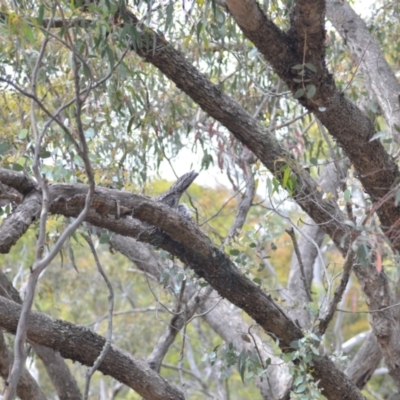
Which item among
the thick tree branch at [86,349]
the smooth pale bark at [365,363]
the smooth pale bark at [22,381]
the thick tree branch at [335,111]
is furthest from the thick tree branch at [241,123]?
the smooth pale bark at [365,363]

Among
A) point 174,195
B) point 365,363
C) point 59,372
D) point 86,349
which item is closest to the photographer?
point 174,195

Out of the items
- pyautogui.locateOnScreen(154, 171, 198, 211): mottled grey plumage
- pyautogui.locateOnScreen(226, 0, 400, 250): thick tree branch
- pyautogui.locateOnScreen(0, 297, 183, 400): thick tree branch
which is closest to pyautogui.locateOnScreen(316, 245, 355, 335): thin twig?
pyautogui.locateOnScreen(226, 0, 400, 250): thick tree branch

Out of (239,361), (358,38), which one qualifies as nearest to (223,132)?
(358,38)

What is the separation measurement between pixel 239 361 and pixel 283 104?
2.42 m

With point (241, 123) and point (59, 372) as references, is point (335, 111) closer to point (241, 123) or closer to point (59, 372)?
point (241, 123)

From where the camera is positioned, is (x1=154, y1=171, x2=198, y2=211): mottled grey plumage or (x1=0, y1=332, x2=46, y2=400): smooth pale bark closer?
(x1=154, y1=171, x2=198, y2=211): mottled grey plumage

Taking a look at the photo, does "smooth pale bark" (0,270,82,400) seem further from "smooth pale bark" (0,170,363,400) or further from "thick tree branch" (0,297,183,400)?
"smooth pale bark" (0,170,363,400)

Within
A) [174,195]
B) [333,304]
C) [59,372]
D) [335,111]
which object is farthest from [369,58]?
[59,372]

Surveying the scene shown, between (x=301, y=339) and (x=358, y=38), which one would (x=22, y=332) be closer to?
(x=301, y=339)

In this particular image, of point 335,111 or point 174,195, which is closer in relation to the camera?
point 174,195

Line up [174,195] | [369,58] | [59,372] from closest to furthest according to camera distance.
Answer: [174,195]
[369,58]
[59,372]

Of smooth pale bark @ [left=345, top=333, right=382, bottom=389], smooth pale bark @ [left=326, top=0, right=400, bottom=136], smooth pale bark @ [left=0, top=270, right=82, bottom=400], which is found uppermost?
smooth pale bark @ [left=326, top=0, right=400, bottom=136]

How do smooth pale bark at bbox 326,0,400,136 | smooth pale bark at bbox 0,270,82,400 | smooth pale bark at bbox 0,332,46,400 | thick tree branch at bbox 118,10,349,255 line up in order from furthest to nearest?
smooth pale bark at bbox 0,270,82,400 → smooth pale bark at bbox 326,0,400,136 → smooth pale bark at bbox 0,332,46,400 → thick tree branch at bbox 118,10,349,255

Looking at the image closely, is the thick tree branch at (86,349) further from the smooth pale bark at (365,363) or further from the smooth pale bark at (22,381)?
the smooth pale bark at (365,363)
